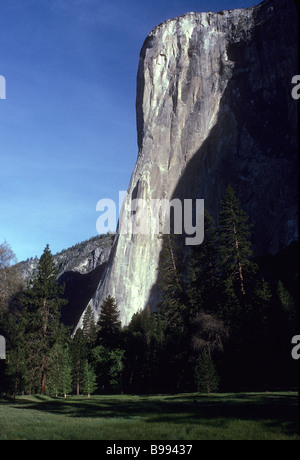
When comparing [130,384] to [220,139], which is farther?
[220,139]

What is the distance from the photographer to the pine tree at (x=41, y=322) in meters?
27.5

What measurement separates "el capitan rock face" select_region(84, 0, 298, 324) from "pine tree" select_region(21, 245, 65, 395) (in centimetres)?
4113

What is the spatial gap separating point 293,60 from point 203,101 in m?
18.5

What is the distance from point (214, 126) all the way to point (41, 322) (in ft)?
196

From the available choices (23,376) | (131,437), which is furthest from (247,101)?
(131,437)

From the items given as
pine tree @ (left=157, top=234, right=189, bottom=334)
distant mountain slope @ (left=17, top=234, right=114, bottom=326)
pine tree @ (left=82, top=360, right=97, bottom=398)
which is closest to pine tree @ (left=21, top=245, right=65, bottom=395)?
pine tree @ (left=157, top=234, right=189, bottom=334)

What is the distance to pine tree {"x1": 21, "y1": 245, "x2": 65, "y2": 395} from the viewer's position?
2750 centimetres

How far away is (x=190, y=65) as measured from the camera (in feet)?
261

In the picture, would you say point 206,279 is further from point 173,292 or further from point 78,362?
point 78,362

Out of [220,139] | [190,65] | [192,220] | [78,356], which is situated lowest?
[78,356]

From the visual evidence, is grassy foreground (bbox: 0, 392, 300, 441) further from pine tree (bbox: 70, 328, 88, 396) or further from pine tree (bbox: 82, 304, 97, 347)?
pine tree (bbox: 82, 304, 97, 347)

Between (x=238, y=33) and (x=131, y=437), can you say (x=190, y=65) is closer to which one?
(x=238, y=33)

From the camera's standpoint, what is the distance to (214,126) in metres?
77.0
